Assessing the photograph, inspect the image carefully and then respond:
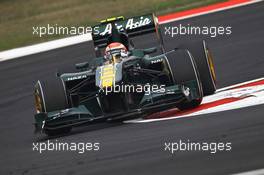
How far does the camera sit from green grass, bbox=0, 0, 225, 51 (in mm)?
24386

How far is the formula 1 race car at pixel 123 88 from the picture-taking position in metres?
12.0

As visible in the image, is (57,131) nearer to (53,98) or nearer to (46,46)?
(53,98)

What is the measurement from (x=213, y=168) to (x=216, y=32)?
1219 centimetres

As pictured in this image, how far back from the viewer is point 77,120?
39.9ft

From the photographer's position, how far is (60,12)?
27.4m

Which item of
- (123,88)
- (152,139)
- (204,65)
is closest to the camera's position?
(152,139)

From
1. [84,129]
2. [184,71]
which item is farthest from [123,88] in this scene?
[84,129]

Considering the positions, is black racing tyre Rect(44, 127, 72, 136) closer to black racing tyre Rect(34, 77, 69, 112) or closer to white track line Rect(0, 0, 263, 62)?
black racing tyre Rect(34, 77, 69, 112)

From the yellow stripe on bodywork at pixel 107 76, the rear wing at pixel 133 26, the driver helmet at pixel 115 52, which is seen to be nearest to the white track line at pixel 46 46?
the rear wing at pixel 133 26

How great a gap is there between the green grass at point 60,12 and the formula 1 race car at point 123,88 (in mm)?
10475

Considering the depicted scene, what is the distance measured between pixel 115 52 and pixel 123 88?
1.39 m

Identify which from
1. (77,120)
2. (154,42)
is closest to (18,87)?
(154,42)

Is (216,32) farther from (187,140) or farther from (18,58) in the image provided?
(187,140)

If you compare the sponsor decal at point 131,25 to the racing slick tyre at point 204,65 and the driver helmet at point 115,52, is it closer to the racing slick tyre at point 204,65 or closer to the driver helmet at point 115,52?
the driver helmet at point 115,52
